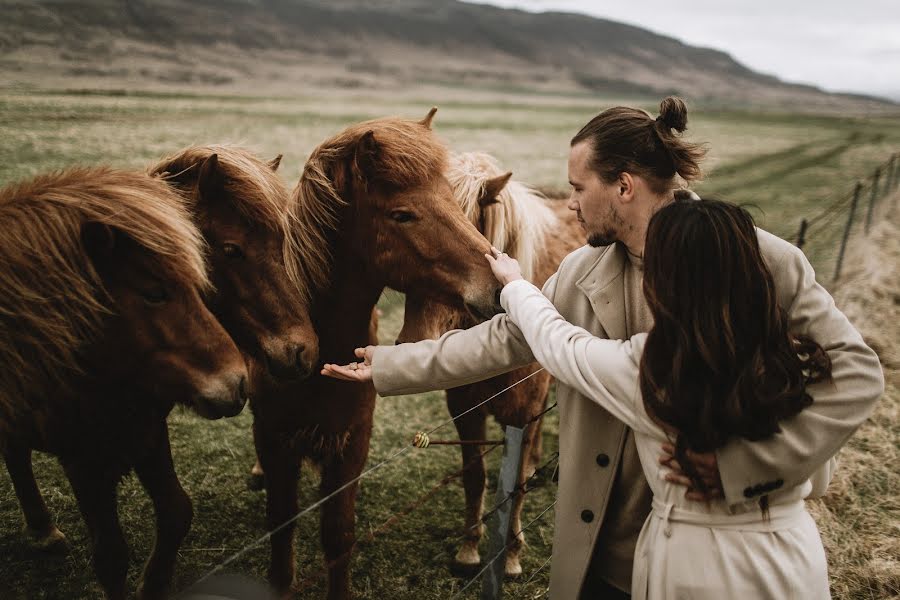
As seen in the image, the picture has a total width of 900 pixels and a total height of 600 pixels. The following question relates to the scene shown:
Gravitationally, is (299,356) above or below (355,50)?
below

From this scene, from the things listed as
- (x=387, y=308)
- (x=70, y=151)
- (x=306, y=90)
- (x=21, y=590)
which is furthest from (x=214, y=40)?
(x=21, y=590)

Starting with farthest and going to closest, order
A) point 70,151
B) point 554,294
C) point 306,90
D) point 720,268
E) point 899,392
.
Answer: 1. point 306,90
2. point 70,151
3. point 899,392
4. point 554,294
5. point 720,268

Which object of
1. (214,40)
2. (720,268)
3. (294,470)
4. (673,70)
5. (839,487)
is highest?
(673,70)

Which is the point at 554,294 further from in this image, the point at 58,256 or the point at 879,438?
the point at 879,438

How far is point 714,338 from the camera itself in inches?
55.4

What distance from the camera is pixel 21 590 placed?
3289mm

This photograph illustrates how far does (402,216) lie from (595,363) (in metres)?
1.24

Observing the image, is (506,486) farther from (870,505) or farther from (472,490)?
(870,505)

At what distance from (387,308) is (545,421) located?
11.6ft

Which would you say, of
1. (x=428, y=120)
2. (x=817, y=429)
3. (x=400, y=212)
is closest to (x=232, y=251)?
(x=400, y=212)

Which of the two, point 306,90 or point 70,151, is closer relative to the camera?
point 70,151

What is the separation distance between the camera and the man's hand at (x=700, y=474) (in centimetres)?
148

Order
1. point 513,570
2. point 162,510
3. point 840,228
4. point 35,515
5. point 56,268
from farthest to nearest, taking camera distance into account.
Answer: point 840,228 → point 513,570 → point 35,515 → point 162,510 → point 56,268

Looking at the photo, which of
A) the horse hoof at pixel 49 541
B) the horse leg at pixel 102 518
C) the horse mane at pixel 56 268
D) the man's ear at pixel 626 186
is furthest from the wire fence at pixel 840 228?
the horse hoof at pixel 49 541
